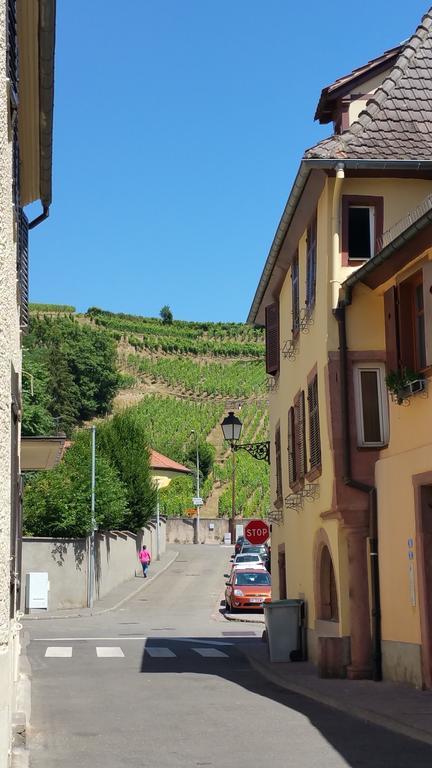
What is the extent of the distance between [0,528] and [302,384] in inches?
586

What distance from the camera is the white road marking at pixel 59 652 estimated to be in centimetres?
2223

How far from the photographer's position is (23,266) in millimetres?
12312

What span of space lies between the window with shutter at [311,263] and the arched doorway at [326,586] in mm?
4474

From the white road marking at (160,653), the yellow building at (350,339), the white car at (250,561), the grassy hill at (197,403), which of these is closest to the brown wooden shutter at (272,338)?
the yellow building at (350,339)

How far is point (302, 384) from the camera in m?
21.4

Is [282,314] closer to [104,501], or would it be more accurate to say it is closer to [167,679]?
[167,679]

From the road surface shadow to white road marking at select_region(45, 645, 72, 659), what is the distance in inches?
63.2

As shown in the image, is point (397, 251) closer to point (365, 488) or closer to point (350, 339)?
point (350, 339)

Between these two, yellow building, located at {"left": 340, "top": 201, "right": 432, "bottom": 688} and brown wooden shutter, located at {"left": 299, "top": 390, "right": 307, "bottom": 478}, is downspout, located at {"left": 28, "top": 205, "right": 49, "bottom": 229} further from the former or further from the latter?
brown wooden shutter, located at {"left": 299, "top": 390, "right": 307, "bottom": 478}

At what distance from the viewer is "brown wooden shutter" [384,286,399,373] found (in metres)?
16.4

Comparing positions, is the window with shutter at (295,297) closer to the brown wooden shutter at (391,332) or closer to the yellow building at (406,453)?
the yellow building at (406,453)

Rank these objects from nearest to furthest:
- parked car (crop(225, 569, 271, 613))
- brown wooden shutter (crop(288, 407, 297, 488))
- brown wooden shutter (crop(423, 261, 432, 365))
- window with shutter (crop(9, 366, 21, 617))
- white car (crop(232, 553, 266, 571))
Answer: window with shutter (crop(9, 366, 21, 617)) < brown wooden shutter (crop(423, 261, 432, 365)) < brown wooden shutter (crop(288, 407, 297, 488)) < parked car (crop(225, 569, 271, 613)) < white car (crop(232, 553, 266, 571))

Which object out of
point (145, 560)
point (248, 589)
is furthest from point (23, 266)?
point (145, 560)

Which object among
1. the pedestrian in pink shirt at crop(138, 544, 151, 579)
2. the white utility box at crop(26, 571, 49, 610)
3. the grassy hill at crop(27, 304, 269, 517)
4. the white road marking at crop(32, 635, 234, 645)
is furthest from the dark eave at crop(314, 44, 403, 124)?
the grassy hill at crop(27, 304, 269, 517)
